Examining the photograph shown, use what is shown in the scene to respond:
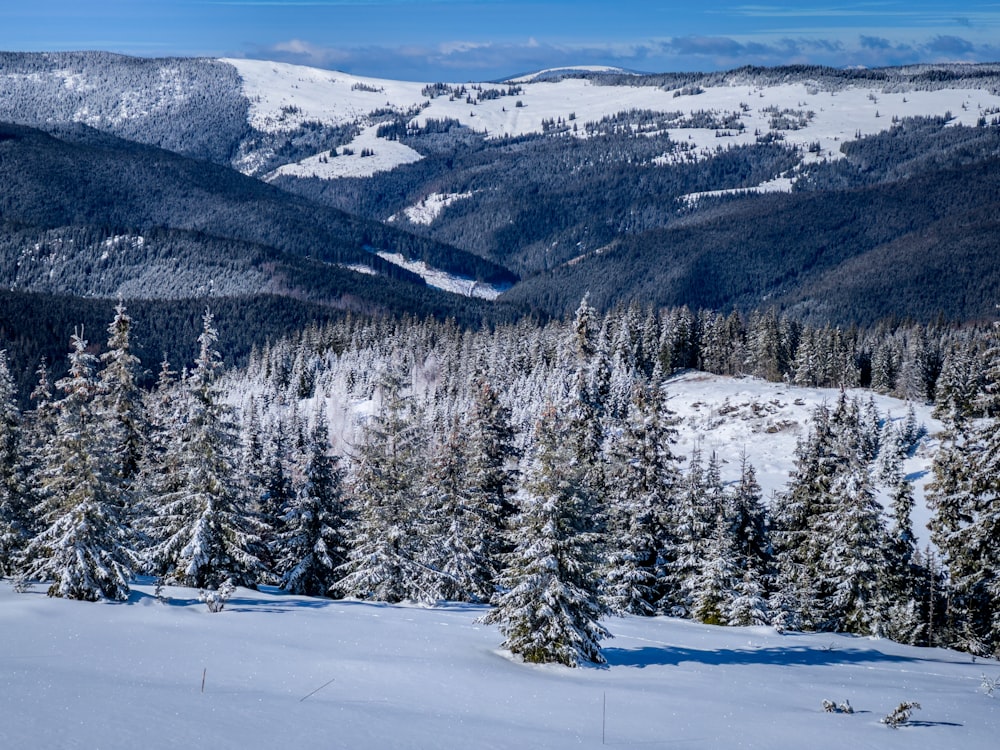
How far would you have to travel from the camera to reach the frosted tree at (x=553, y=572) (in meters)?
21.2

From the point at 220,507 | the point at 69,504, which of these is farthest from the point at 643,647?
the point at 69,504

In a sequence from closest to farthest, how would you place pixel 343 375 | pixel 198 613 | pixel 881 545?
1. pixel 198 613
2. pixel 881 545
3. pixel 343 375

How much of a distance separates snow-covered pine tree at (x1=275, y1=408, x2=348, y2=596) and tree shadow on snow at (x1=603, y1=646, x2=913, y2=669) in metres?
15.2

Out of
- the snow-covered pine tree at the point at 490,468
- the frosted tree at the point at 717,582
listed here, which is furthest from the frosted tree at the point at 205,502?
the frosted tree at the point at 717,582

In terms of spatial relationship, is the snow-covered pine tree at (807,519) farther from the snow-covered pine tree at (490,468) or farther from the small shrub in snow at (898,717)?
the small shrub in snow at (898,717)

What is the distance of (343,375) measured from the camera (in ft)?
473

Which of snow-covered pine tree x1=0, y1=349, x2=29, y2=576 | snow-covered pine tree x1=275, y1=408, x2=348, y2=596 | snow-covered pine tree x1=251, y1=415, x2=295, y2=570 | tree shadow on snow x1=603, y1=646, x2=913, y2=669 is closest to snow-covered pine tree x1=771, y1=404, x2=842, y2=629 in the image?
tree shadow on snow x1=603, y1=646, x2=913, y2=669

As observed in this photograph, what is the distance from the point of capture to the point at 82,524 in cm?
2320

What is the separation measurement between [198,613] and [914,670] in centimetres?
2051

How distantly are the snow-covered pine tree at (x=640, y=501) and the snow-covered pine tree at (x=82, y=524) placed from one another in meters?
18.5

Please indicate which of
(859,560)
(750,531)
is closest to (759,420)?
(750,531)

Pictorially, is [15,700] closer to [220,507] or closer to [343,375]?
[220,507]

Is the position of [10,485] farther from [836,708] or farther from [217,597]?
[836,708]

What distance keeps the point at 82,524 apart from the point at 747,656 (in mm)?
18663
